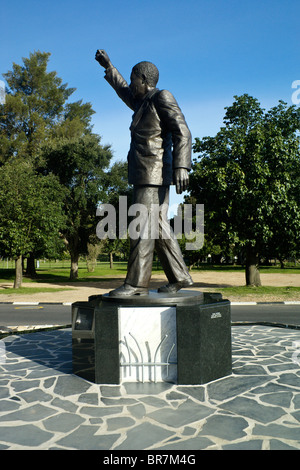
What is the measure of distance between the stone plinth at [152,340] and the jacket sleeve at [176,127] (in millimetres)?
1659

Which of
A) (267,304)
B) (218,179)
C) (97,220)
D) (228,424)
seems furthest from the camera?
(97,220)

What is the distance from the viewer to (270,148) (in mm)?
16719

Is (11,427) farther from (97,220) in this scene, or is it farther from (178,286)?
(97,220)

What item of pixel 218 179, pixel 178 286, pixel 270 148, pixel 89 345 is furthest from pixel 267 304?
pixel 89 345

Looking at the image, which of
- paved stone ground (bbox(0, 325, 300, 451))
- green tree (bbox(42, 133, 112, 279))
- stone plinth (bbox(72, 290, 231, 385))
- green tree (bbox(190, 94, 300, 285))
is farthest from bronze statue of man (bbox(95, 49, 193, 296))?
green tree (bbox(42, 133, 112, 279))

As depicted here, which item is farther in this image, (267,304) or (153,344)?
(267,304)

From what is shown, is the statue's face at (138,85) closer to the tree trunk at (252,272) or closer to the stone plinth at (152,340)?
the stone plinth at (152,340)

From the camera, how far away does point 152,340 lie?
4.44 meters

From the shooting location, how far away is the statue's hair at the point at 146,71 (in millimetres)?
5035

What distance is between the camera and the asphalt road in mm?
9281

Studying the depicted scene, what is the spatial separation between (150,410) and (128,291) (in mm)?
1540

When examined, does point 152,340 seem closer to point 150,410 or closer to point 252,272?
point 150,410
